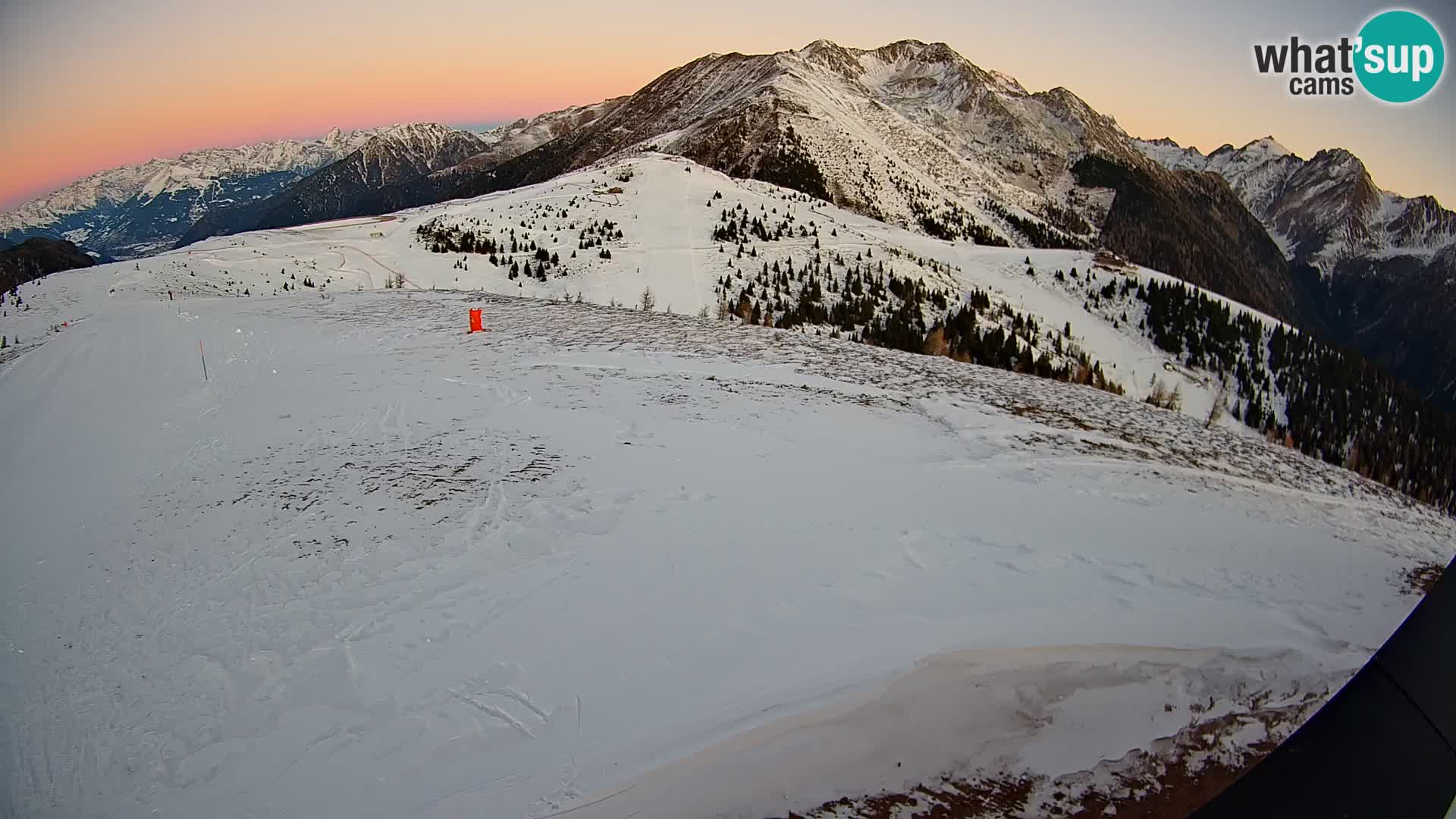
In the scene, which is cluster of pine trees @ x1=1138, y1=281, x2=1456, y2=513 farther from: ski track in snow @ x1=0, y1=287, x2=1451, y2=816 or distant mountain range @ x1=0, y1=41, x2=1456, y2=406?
distant mountain range @ x1=0, y1=41, x2=1456, y2=406

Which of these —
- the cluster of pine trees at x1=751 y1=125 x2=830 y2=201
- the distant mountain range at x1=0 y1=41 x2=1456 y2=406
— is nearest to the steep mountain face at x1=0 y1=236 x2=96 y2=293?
the distant mountain range at x1=0 y1=41 x2=1456 y2=406

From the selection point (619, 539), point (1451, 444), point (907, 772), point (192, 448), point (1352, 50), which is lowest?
point (1451, 444)

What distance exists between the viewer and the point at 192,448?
6.55 metres

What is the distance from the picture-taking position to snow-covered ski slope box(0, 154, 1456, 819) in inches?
113

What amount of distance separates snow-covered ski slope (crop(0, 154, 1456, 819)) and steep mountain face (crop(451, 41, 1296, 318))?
186 feet

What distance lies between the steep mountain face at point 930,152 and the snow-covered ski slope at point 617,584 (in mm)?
56784

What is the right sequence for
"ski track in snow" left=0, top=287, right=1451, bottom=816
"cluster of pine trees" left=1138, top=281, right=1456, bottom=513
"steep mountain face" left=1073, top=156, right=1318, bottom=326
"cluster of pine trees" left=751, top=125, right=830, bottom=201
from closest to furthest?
1. "ski track in snow" left=0, top=287, right=1451, bottom=816
2. "cluster of pine trees" left=1138, top=281, right=1456, bottom=513
3. "cluster of pine trees" left=751, top=125, right=830, bottom=201
4. "steep mountain face" left=1073, top=156, right=1318, bottom=326

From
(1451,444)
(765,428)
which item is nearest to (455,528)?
(765,428)

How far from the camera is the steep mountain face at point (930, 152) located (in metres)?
69.0

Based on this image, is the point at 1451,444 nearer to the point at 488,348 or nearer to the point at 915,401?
the point at 915,401

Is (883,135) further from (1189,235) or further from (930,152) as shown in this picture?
(1189,235)

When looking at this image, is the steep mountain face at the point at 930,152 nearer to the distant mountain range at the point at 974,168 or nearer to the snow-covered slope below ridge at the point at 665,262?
the distant mountain range at the point at 974,168

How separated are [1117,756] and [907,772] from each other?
2.85 feet

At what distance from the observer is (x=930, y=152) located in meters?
91.6
